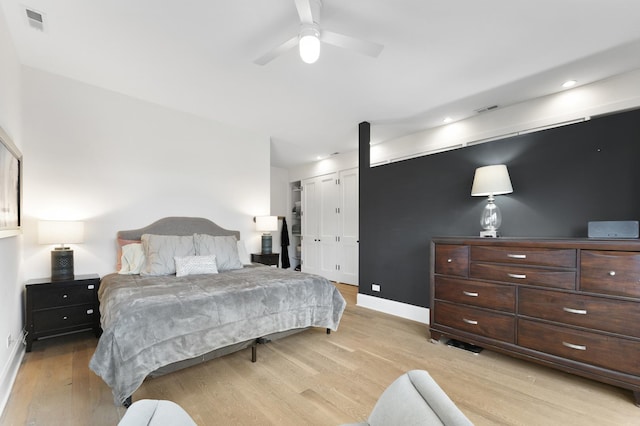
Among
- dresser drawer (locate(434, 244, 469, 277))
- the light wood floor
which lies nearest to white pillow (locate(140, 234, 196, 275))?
the light wood floor

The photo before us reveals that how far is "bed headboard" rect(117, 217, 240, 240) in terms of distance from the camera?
3.67 metres

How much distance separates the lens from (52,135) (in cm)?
322

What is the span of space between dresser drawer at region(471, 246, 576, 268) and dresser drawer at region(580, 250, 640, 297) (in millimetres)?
92

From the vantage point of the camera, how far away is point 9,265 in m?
2.33

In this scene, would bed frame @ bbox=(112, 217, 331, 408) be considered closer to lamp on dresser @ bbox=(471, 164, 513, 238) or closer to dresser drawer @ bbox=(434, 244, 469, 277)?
dresser drawer @ bbox=(434, 244, 469, 277)

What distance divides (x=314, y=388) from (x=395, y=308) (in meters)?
2.15

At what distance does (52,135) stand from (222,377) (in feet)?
10.7

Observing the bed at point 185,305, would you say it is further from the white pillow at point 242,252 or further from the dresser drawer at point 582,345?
the dresser drawer at point 582,345

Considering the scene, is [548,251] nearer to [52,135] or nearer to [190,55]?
[190,55]

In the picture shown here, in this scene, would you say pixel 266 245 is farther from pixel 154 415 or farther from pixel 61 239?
pixel 154 415

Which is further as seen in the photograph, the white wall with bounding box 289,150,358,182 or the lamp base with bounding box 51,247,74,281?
the white wall with bounding box 289,150,358,182

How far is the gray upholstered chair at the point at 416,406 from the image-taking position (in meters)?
0.69

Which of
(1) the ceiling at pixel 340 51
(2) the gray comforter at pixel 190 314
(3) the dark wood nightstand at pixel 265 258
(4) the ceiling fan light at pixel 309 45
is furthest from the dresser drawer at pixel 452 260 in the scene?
(3) the dark wood nightstand at pixel 265 258

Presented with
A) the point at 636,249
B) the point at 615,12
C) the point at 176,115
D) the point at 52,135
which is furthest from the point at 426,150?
→ the point at 52,135
